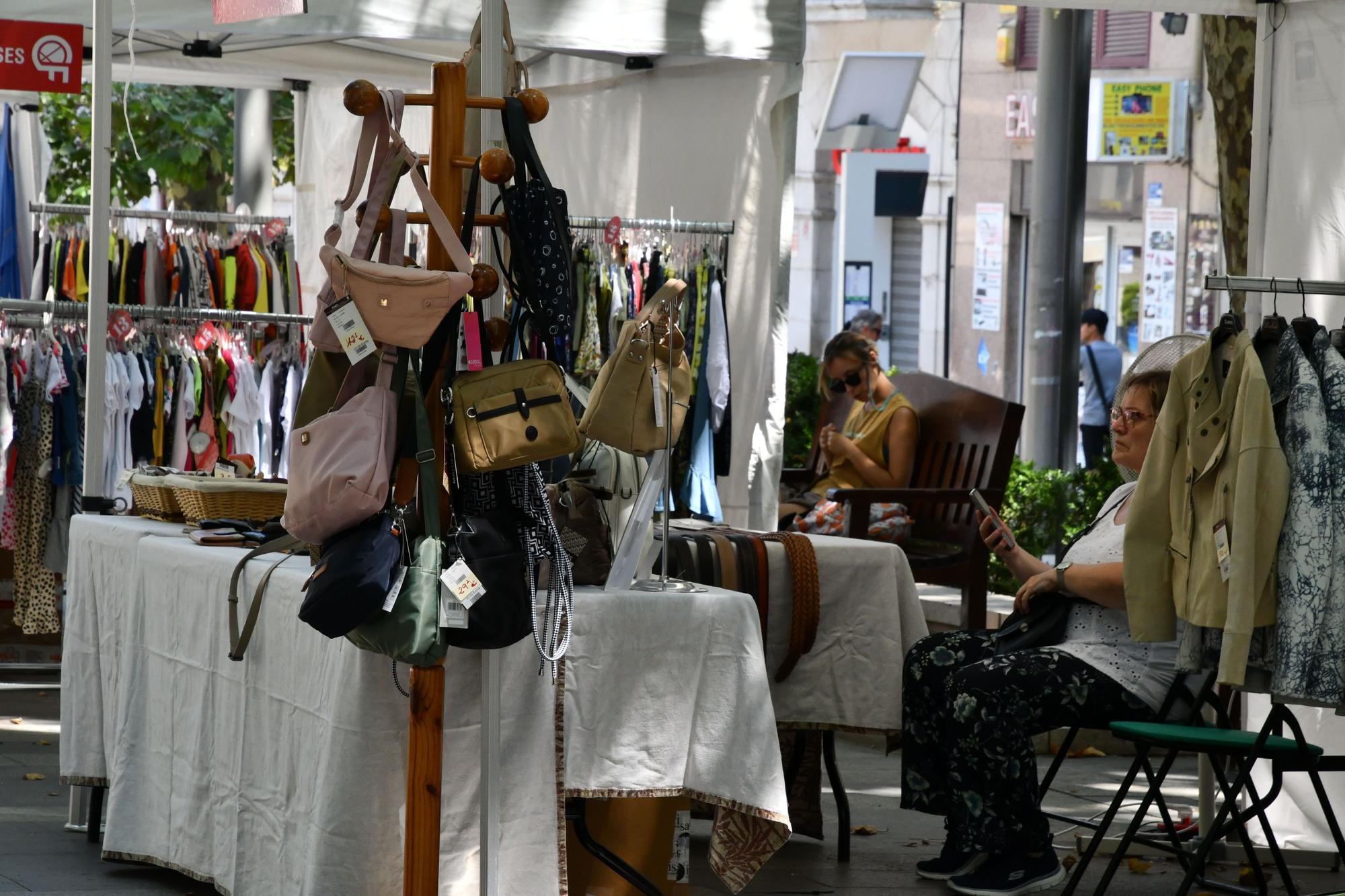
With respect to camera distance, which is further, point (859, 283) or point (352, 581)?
point (859, 283)

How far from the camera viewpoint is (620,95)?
812 centimetres

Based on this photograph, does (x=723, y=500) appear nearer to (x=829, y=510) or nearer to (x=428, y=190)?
(x=829, y=510)

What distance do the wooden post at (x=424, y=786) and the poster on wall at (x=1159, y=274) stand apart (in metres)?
17.3

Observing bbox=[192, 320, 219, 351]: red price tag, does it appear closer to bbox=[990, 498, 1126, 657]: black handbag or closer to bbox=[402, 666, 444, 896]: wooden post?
bbox=[990, 498, 1126, 657]: black handbag

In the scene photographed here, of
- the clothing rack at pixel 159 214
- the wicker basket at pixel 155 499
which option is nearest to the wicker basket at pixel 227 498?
the wicker basket at pixel 155 499

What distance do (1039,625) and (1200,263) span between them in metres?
15.8

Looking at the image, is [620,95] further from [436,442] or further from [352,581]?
[352,581]

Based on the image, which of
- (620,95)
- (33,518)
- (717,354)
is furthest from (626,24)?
(33,518)

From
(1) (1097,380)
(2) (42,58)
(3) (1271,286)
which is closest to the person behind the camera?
(3) (1271,286)

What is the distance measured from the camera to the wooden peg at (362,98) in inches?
149

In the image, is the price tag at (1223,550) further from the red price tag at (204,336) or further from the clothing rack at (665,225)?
the red price tag at (204,336)

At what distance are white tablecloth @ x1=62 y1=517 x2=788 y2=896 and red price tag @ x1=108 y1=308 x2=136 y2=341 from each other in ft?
10.8

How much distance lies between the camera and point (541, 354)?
3.99m

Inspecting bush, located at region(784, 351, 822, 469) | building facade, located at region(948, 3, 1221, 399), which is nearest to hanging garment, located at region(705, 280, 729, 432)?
bush, located at region(784, 351, 822, 469)
